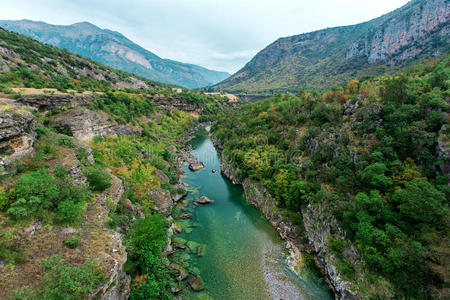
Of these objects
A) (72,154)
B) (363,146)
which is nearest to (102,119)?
(72,154)

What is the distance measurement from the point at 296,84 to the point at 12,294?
171341 mm

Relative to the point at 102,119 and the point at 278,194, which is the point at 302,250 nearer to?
the point at 278,194

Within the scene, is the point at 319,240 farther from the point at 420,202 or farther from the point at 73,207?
the point at 73,207

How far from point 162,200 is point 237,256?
12946 mm

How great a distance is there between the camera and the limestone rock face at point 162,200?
2611 cm

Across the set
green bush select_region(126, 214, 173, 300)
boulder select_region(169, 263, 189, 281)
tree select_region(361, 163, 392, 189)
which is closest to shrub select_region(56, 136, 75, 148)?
green bush select_region(126, 214, 173, 300)

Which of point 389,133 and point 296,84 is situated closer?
point 389,133

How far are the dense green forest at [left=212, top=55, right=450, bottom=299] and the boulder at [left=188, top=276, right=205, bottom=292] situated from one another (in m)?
13.5

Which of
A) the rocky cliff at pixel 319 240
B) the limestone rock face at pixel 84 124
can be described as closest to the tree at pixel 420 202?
the rocky cliff at pixel 319 240

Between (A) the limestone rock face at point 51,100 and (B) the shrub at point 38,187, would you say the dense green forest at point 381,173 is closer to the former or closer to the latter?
(B) the shrub at point 38,187

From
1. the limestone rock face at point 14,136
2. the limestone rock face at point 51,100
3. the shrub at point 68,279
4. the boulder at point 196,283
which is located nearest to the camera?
the shrub at point 68,279

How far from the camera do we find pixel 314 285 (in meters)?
18.5

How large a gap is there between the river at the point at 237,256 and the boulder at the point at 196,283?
0.35 metres

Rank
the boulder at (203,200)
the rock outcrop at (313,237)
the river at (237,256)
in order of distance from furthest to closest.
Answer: the boulder at (203,200) < the river at (237,256) < the rock outcrop at (313,237)
